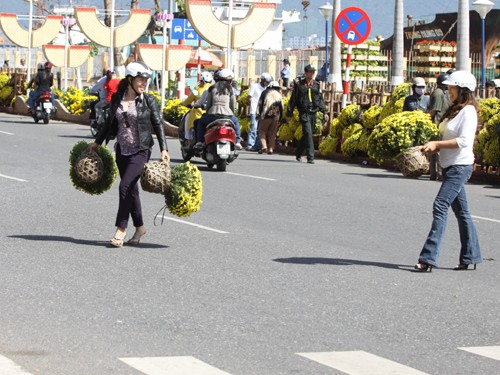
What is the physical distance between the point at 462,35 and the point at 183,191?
17.6m

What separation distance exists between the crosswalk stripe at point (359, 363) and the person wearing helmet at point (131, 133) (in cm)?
488

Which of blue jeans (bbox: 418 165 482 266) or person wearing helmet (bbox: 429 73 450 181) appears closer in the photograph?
blue jeans (bbox: 418 165 482 266)

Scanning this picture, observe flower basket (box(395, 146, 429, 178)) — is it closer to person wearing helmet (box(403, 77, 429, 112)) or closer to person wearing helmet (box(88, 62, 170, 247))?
person wearing helmet (box(88, 62, 170, 247))

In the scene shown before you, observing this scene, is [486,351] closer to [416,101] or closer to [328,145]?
[416,101]

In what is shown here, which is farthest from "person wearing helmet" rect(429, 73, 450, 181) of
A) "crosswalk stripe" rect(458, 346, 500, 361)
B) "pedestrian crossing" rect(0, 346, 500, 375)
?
"pedestrian crossing" rect(0, 346, 500, 375)

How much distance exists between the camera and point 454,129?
37.9ft

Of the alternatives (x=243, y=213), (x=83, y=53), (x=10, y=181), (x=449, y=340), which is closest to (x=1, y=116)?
(x=83, y=53)

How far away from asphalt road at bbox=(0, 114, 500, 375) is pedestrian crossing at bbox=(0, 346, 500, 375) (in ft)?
0.06

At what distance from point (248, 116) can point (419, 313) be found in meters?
21.9

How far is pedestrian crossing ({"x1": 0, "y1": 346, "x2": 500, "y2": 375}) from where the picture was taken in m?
7.38

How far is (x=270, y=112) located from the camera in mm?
28031

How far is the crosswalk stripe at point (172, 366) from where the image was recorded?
7371mm

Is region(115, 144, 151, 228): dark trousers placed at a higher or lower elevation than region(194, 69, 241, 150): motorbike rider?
lower

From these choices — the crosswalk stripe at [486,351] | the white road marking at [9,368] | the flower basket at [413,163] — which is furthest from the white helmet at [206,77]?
the white road marking at [9,368]
